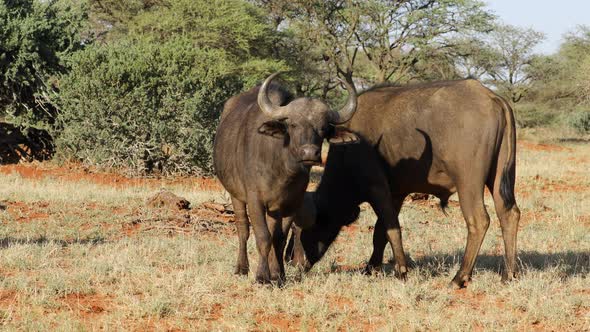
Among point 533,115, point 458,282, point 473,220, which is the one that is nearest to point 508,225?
point 473,220

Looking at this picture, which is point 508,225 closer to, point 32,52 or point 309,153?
point 309,153

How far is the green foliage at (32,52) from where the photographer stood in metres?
19.0

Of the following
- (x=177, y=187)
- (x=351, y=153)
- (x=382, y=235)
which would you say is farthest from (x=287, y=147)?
(x=177, y=187)

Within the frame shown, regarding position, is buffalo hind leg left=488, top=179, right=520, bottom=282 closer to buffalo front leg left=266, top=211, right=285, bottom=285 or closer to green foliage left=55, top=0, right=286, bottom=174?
buffalo front leg left=266, top=211, right=285, bottom=285

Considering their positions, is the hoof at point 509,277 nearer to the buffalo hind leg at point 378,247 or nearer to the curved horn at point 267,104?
the buffalo hind leg at point 378,247

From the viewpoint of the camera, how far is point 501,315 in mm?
6359

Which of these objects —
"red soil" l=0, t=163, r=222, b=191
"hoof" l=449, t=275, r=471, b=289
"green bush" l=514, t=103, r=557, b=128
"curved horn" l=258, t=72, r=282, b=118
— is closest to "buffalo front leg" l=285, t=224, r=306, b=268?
"hoof" l=449, t=275, r=471, b=289

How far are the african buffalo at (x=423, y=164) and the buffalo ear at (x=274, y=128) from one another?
131 centimetres

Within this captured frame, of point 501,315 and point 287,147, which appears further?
point 287,147

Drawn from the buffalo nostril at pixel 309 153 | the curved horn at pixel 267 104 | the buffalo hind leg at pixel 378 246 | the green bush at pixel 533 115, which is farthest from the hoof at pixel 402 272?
the green bush at pixel 533 115

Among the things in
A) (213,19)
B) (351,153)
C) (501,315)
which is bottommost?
(213,19)

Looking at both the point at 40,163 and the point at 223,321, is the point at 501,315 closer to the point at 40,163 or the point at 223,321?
the point at 223,321

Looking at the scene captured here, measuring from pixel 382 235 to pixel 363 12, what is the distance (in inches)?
1001

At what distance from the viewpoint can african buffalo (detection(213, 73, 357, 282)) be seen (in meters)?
6.57
